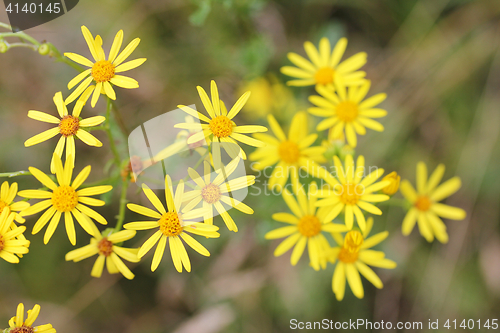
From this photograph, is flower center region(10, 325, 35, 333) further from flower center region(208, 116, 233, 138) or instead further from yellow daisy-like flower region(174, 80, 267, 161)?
A: flower center region(208, 116, 233, 138)

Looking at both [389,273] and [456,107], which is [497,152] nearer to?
[456,107]

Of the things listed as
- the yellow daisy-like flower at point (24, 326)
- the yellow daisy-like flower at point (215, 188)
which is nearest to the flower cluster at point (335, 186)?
the yellow daisy-like flower at point (215, 188)

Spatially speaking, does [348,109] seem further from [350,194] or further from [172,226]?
[172,226]

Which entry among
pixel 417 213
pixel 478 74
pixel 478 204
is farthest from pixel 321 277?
pixel 478 74

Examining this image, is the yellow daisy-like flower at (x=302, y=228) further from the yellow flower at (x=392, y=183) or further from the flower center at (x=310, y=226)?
the yellow flower at (x=392, y=183)

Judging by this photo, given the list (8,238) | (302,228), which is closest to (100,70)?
(8,238)
